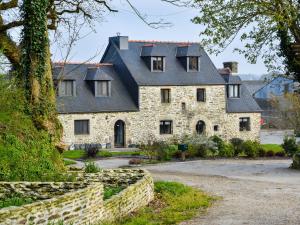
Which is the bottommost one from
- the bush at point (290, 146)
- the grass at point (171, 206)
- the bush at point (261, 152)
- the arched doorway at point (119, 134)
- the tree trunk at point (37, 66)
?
the grass at point (171, 206)

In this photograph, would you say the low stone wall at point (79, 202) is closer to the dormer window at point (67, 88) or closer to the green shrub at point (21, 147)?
the green shrub at point (21, 147)

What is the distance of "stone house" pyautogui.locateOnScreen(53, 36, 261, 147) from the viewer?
4209 centimetres

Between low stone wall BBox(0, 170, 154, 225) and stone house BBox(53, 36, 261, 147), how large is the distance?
2435cm

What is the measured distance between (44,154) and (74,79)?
959 inches

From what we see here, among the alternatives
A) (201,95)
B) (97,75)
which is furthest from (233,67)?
(97,75)

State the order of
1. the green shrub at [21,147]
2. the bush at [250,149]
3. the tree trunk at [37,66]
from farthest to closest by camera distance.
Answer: the bush at [250,149]
the tree trunk at [37,66]
the green shrub at [21,147]

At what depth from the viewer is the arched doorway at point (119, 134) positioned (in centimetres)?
4353

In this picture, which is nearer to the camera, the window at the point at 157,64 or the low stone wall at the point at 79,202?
the low stone wall at the point at 79,202

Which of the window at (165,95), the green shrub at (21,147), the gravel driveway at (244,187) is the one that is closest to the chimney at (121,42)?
the window at (165,95)

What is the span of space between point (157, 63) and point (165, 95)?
9.50 ft

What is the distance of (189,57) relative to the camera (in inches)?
1871

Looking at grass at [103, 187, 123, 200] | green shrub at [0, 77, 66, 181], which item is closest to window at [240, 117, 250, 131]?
green shrub at [0, 77, 66, 181]

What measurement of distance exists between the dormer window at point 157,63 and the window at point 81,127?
311 inches

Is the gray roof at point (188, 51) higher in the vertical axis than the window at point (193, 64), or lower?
higher
